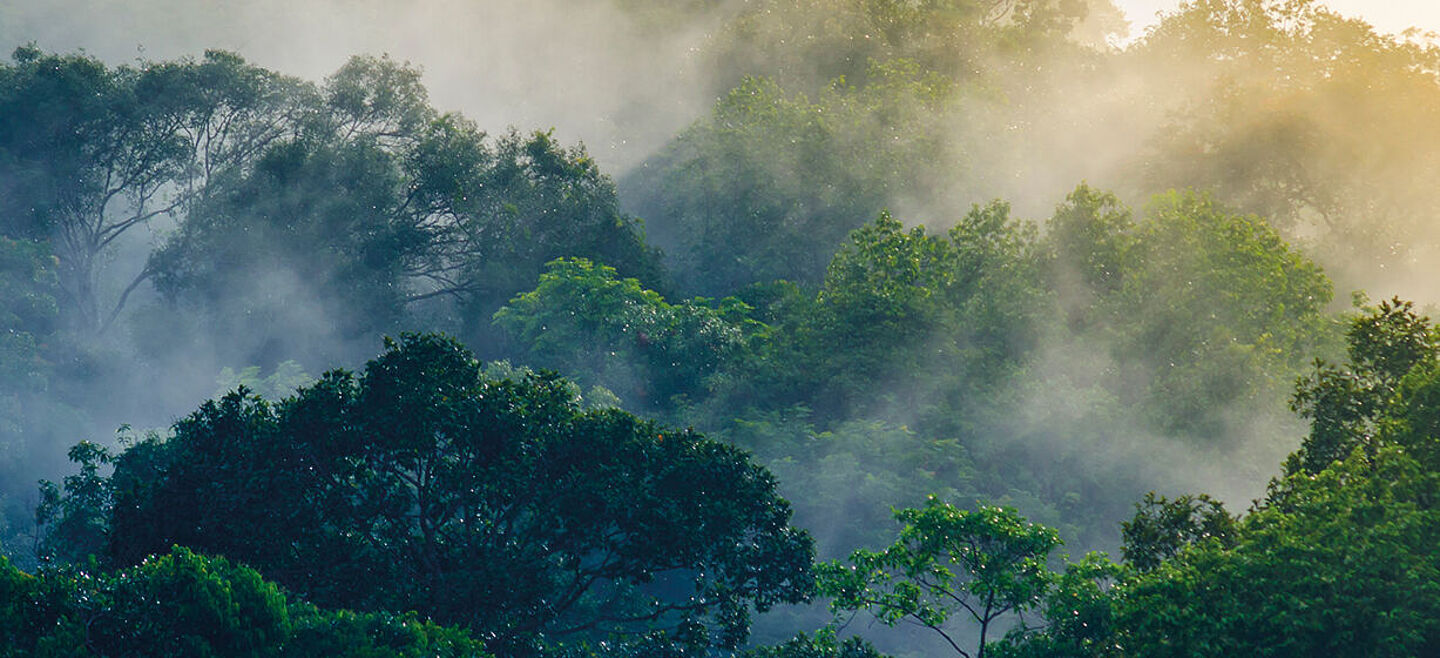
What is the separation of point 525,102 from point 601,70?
16.8 ft

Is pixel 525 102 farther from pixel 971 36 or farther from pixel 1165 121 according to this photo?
pixel 1165 121

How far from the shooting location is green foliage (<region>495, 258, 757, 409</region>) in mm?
36375

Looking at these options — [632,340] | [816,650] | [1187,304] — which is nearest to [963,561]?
[816,650]

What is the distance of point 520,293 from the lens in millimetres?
41750

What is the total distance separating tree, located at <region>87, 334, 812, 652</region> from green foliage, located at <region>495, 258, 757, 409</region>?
53.7 ft

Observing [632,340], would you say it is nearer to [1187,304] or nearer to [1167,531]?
[1187,304]

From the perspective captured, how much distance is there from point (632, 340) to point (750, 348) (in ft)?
9.53

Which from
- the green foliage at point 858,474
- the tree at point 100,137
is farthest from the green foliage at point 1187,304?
the tree at point 100,137

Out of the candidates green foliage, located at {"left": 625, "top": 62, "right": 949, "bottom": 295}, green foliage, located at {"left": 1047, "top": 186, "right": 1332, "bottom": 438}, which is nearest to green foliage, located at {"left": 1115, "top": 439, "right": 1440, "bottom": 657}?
green foliage, located at {"left": 1047, "top": 186, "right": 1332, "bottom": 438}

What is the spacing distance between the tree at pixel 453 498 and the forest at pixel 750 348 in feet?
0.18

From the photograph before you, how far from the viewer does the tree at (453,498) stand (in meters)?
17.0

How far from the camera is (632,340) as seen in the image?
36562 mm

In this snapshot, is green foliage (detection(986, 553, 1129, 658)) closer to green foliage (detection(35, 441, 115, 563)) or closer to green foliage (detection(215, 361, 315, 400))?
green foliage (detection(35, 441, 115, 563))

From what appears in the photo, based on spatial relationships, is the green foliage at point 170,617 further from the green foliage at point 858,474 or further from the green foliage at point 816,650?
the green foliage at point 858,474
